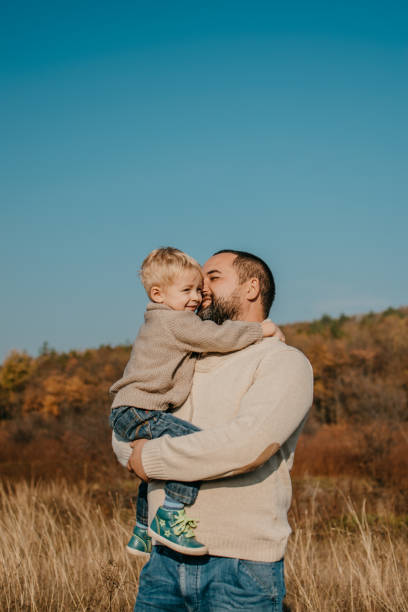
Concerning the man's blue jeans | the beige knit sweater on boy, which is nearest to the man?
the man's blue jeans

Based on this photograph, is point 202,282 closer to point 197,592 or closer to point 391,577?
point 197,592

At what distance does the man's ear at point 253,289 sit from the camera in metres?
2.47

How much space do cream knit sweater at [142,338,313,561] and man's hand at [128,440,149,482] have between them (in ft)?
0.11

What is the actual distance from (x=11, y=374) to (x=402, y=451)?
77.6 ft

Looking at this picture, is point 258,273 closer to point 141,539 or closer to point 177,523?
point 177,523

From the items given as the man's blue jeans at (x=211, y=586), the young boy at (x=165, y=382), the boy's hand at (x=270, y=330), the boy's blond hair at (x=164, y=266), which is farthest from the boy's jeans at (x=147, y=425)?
the boy's blond hair at (x=164, y=266)

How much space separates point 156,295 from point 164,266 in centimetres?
15

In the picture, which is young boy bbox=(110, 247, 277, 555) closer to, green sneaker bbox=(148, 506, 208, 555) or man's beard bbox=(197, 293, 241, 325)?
green sneaker bbox=(148, 506, 208, 555)

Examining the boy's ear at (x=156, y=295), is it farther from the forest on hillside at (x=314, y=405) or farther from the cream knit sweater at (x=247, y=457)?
the forest on hillside at (x=314, y=405)

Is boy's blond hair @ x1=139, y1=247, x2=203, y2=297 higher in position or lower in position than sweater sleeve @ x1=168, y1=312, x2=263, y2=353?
higher

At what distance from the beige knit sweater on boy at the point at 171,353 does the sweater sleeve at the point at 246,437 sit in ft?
0.81

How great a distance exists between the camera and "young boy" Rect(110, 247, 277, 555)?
1986mm

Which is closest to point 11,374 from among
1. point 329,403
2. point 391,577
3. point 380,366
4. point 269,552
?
point 329,403

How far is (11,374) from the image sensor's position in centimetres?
3262
